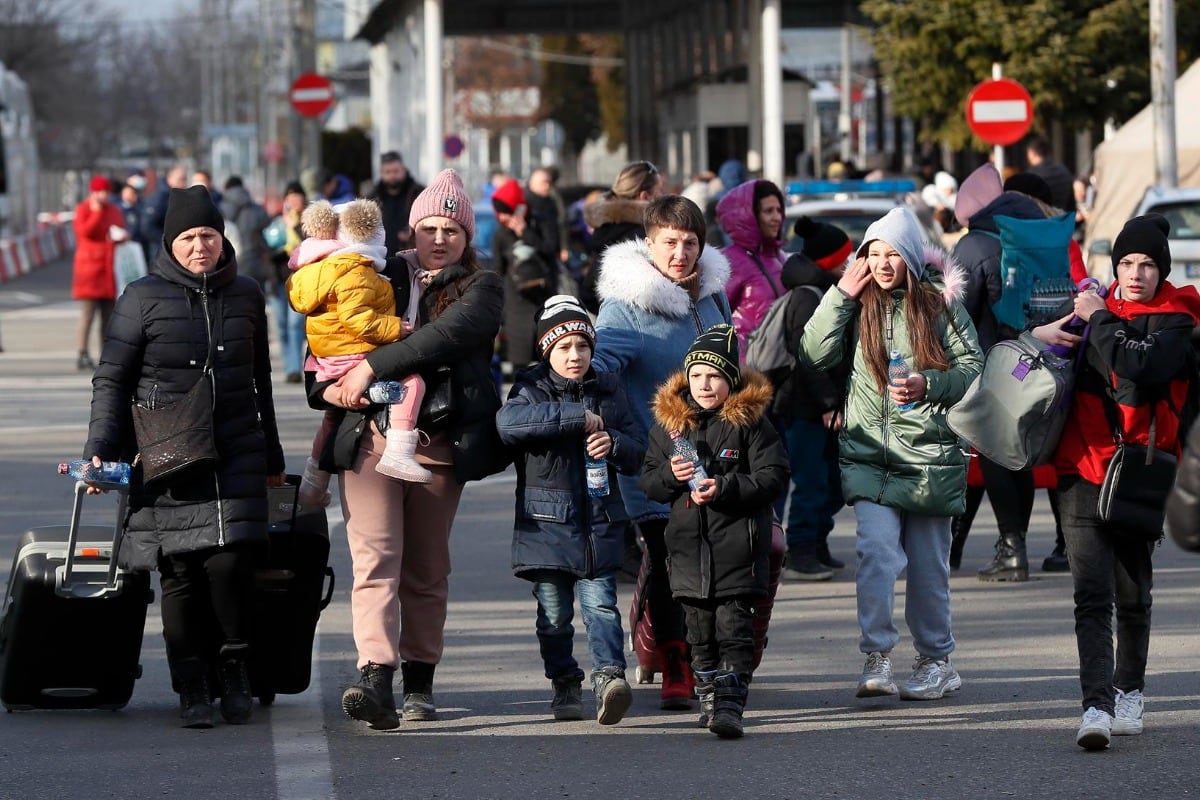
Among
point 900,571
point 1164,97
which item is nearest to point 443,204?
point 900,571

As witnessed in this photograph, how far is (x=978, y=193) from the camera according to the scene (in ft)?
33.9

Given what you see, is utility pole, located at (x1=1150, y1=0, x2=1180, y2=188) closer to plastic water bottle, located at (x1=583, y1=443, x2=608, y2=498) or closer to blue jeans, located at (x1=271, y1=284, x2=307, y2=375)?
blue jeans, located at (x1=271, y1=284, x2=307, y2=375)

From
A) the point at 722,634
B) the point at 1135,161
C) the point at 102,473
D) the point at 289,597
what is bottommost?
the point at 722,634

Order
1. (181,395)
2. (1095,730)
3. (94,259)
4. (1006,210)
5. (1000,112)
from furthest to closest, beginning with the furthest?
(1000,112), (94,259), (1006,210), (181,395), (1095,730)

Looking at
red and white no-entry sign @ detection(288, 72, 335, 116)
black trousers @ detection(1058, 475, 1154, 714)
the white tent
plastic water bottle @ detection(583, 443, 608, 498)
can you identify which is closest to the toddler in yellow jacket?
plastic water bottle @ detection(583, 443, 608, 498)

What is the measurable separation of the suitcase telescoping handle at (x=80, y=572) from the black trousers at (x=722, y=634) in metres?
1.88

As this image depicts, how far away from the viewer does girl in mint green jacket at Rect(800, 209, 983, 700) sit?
7547mm

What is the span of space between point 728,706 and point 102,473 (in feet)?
7.04

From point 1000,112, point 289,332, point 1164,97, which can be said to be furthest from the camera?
point 1164,97

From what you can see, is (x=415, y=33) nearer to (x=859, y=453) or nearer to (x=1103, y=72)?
(x=1103, y=72)

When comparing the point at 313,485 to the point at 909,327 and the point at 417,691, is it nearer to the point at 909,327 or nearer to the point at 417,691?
the point at 417,691

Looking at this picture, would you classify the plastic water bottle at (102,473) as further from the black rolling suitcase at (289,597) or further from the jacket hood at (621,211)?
the jacket hood at (621,211)

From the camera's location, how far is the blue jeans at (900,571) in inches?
299

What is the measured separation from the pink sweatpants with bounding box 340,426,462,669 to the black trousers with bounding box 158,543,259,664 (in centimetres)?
37
